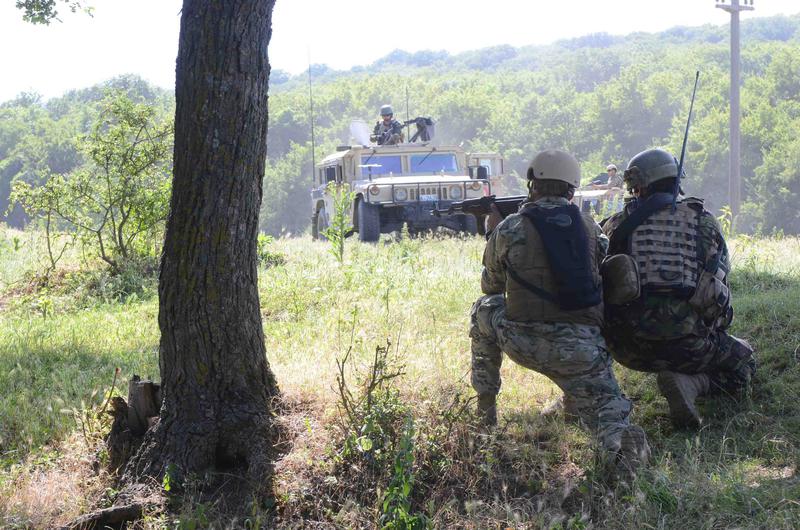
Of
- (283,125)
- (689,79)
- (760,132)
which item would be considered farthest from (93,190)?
(283,125)

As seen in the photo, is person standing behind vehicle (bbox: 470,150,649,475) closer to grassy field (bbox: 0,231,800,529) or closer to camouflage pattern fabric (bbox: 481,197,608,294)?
camouflage pattern fabric (bbox: 481,197,608,294)

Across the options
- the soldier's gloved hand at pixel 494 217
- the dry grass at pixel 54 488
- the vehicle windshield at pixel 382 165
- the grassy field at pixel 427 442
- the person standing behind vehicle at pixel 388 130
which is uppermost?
the person standing behind vehicle at pixel 388 130

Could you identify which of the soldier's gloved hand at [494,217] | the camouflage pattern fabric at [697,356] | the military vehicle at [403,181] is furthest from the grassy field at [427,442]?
the military vehicle at [403,181]

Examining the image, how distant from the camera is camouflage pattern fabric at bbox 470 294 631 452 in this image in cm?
379

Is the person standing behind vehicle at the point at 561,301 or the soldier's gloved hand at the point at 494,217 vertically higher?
the soldier's gloved hand at the point at 494,217

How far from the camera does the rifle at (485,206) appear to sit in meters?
4.60

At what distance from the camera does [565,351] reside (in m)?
3.84

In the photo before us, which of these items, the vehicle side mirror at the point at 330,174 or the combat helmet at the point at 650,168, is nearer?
the combat helmet at the point at 650,168

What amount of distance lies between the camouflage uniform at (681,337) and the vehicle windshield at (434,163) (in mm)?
9724

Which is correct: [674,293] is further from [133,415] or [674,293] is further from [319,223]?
[319,223]

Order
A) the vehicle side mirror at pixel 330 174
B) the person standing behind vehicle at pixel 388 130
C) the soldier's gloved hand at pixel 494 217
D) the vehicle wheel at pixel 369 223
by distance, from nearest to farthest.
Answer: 1. the soldier's gloved hand at pixel 494 217
2. the vehicle wheel at pixel 369 223
3. the person standing behind vehicle at pixel 388 130
4. the vehicle side mirror at pixel 330 174

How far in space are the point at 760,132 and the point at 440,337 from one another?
49356 mm

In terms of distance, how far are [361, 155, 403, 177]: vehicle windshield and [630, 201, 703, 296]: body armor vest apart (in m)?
9.67

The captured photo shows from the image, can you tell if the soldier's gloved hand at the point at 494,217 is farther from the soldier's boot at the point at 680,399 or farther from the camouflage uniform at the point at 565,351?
the soldier's boot at the point at 680,399
